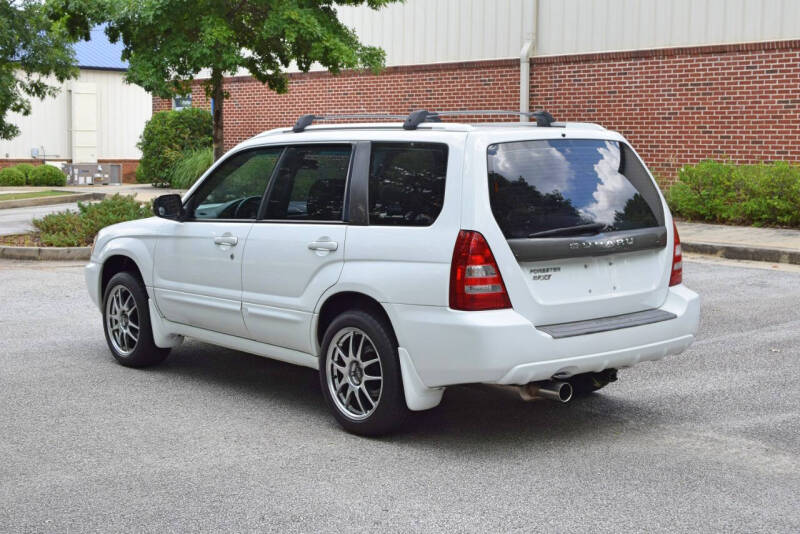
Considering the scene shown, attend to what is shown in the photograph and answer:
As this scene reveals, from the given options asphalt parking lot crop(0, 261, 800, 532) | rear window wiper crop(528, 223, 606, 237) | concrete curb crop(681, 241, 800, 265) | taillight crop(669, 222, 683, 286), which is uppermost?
rear window wiper crop(528, 223, 606, 237)

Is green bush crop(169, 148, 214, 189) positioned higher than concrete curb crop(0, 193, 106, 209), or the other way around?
green bush crop(169, 148, 214, 189)

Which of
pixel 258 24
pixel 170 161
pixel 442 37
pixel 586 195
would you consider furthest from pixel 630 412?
pixel 170 161

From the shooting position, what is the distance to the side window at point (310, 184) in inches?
253

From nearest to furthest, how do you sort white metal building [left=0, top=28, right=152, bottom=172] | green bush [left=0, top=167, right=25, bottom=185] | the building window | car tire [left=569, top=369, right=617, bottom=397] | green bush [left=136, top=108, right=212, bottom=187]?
car tire [left=569, top=369, right=617, bottom=397], green bush [left=136, top=108, right=212, bottom=187], green bush [left=0, top=167, right=25, bottom=185], the building window, white metal building [left=0, top=28, right=152, bottom=172]

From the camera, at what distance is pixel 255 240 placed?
22.4 feet

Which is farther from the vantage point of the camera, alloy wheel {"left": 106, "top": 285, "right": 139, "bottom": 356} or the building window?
the building window

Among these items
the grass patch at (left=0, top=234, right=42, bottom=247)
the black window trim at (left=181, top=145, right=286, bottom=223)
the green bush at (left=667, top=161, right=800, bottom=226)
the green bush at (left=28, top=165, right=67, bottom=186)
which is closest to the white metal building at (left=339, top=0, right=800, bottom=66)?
the green bush at (left=667, top=161, right=800, bottom=226)

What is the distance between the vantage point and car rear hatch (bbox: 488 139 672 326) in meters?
5.71

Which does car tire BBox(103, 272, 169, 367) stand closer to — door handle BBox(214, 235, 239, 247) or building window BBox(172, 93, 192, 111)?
door handle BBox(214, 235, 239, 247)

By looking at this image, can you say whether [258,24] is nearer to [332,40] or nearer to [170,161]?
[332,40]

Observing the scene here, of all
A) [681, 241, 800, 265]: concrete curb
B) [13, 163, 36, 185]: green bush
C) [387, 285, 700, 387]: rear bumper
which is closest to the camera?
[387, 285, 700, 387]: rear bumper

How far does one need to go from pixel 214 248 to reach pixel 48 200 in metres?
19.8

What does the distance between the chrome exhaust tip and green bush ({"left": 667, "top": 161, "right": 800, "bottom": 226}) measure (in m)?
11.6

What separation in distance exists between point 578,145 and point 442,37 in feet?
59.9
